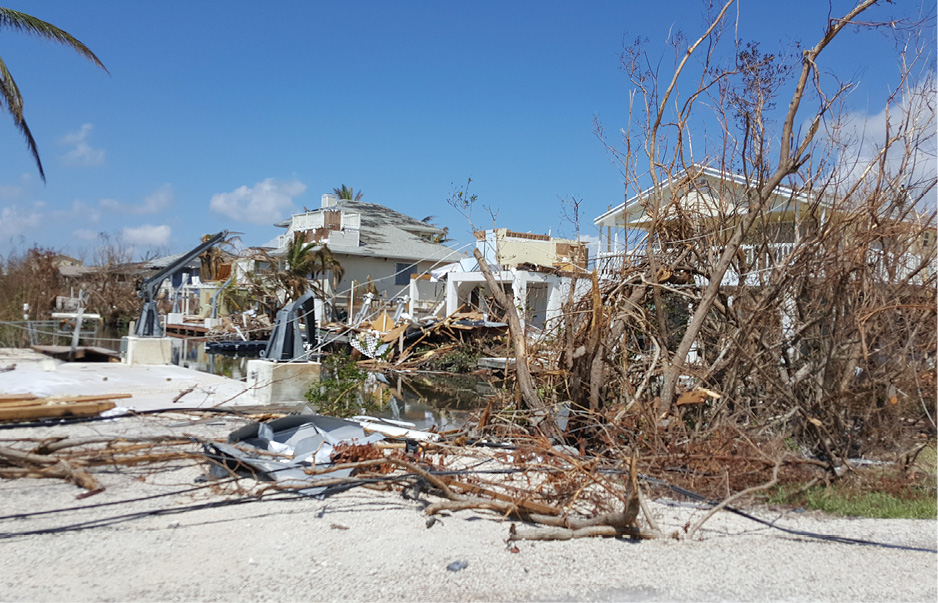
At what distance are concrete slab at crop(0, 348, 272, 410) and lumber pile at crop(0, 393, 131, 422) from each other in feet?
2.73

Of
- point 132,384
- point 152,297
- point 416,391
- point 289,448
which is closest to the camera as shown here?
point 289,448

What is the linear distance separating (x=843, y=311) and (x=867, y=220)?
3.82 ft

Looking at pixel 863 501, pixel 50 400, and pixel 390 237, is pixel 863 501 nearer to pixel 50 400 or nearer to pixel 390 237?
pixel 50 400

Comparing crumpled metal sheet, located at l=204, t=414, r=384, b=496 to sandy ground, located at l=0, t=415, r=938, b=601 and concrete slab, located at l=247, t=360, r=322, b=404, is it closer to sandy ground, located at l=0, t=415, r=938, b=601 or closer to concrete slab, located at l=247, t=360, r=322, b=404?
sandy ground, located at l=0, t=415, r=938, b=601

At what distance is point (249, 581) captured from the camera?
4812mm

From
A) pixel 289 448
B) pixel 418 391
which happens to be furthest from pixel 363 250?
pixel 289 448

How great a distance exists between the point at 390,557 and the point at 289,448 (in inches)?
112

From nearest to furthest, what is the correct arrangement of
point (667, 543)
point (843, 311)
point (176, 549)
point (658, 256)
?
1. point (176, 549)
2. point (667, 543)
3. point (843, 311)
4. point (658, 256)

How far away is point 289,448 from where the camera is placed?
25.8ft

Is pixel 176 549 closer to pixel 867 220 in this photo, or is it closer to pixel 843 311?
pixel 843 311

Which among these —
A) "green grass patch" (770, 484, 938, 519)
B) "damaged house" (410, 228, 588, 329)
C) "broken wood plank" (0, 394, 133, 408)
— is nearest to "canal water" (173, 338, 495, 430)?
"damaged house" (410, 228, 588, 329)

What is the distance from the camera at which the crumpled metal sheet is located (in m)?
7.07

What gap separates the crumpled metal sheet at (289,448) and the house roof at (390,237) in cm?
2724

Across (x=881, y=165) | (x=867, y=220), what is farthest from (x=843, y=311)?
(x=881, y=165)
